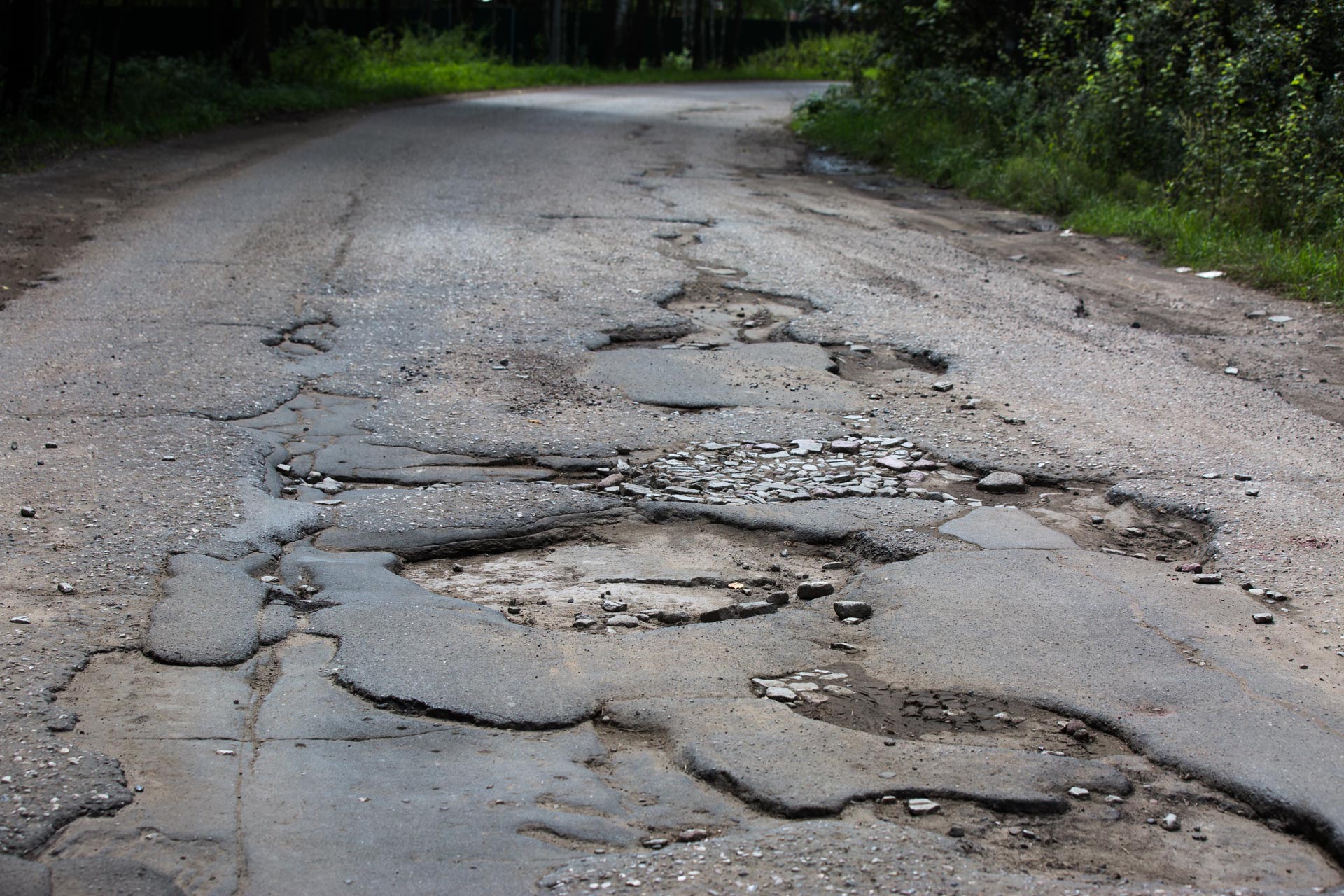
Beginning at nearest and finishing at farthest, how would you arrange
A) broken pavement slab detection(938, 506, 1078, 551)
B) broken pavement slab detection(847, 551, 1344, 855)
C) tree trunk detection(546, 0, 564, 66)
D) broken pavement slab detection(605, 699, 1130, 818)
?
1. broken pavement slab detection(605, 699, 1130, 818)
2. broken pavement slab detection(847, 551, 1344, 855)
3. broken pavement slab detection(938, 506, 1078, 551)
4. tree trunk detection(546, 0, 564, 66)

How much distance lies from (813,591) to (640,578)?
0.50 metres

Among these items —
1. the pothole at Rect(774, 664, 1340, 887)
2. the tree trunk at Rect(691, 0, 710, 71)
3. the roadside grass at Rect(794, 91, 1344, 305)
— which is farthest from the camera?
the tree trunk at Rect(691, 0, 710, 71)

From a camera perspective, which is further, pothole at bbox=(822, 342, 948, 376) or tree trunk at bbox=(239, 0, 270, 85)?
tree trunk at bbox=(239, 0, 270, 85)

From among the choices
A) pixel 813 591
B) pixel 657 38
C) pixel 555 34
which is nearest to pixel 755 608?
pixel 813 591

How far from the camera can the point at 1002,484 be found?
165 inches

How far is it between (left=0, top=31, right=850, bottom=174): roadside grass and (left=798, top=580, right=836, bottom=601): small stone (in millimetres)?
9233

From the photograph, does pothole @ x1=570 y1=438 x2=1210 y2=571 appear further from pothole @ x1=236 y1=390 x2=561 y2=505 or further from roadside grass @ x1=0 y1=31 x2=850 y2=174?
roadside grass @ x1=0 y1=31 x2=850 y2=174

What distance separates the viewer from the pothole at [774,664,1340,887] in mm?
2250

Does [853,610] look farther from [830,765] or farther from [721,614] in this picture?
[830,765]

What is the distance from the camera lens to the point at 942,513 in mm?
3934

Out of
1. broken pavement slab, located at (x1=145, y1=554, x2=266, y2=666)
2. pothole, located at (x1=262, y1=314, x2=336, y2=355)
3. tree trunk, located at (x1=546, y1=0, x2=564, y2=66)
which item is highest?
tree trunk, located at (x1=546, y1=0, x2=564, y2=66)

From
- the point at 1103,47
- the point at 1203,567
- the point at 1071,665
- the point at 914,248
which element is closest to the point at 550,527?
the point at 1071,665

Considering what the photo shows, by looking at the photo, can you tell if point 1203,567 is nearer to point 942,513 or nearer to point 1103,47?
point 942,513

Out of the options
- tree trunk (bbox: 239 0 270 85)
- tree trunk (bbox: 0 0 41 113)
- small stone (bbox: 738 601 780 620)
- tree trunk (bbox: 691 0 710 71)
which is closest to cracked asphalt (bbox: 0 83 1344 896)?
small stone (bbox: 738 601 780 620)
